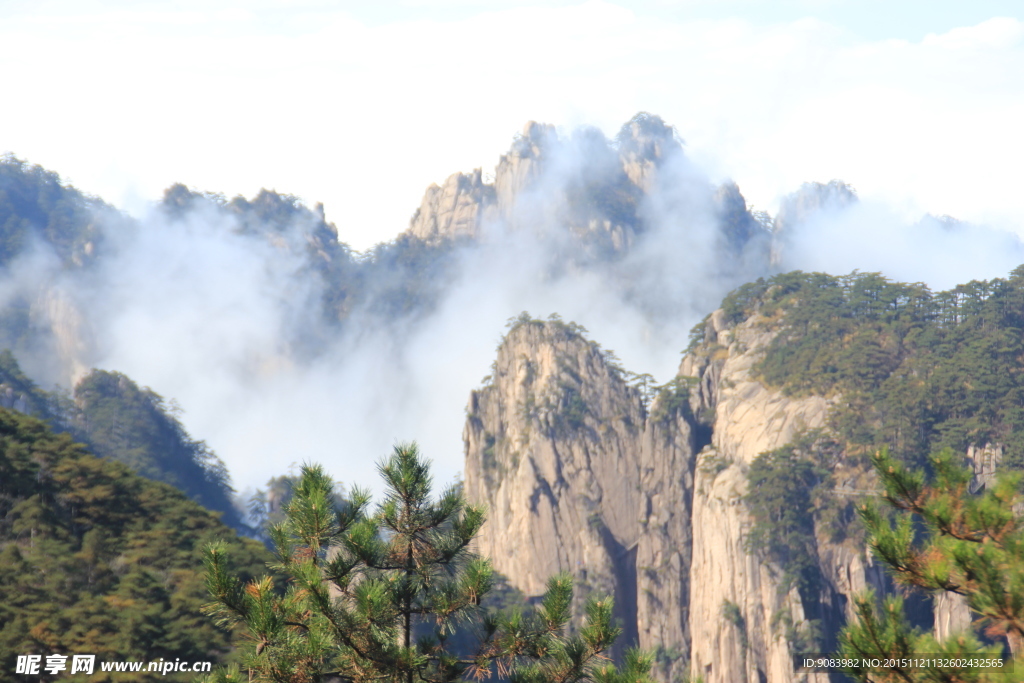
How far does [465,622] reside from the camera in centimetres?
1237

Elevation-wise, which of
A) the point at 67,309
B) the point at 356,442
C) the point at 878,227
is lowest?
the point at 356,442

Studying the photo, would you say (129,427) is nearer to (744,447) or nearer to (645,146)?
(744,447)

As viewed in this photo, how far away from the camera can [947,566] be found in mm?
10008

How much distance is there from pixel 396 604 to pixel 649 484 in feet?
167

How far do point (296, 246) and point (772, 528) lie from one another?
78.0m

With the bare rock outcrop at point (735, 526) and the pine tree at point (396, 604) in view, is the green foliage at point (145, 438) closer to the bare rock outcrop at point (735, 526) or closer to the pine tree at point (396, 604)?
the bare rock outcrop at point (735, 526)

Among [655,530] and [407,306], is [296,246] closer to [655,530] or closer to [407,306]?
[407,306]

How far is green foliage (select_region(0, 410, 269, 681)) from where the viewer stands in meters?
25.9

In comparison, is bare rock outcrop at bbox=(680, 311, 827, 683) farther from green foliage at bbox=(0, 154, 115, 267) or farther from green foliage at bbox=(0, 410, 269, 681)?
green foliage at bbox=(0, 154, 115, 267)

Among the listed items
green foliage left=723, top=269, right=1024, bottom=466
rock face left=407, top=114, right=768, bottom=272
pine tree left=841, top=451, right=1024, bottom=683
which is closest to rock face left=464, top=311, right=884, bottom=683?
green foliage left=723, top=269, right=1024, bottom=466

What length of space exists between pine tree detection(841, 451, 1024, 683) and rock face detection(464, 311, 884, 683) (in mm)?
41726

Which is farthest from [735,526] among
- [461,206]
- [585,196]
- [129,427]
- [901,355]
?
[461,206]

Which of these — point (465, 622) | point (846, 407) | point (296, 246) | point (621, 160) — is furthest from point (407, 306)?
point (465, 622)

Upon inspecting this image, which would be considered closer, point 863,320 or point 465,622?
point 465,622
